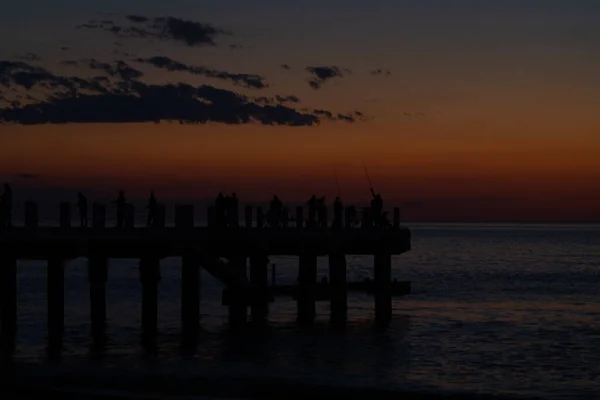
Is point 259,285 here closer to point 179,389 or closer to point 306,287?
point 306,287

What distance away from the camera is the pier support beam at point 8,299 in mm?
33531

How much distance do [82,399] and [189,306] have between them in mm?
11723

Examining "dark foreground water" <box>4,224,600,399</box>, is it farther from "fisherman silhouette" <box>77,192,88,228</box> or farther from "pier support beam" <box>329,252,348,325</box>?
"fisherman silhouette" <box>77,192,88,228</box>

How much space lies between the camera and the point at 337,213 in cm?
3753

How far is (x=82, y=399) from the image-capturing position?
71.3 feet

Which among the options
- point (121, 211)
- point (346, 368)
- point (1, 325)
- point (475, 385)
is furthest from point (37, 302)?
point (475, 385)

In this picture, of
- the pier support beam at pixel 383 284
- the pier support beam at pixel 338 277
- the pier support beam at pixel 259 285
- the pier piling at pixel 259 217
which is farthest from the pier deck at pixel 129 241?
the pier support beam at pixel 383 284

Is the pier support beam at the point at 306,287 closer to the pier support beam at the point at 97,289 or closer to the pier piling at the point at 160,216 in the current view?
the pier piling at the point at 160,216

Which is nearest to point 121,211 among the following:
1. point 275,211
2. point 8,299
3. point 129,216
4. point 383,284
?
point 129,216

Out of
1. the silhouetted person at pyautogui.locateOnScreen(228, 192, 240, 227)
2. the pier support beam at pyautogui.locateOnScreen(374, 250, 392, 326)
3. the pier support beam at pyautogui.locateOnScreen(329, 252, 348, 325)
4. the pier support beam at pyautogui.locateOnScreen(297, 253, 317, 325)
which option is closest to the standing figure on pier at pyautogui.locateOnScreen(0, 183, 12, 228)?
the silhouetted person at pyautogui.locateOnScreen(228, 192, 240, 227)

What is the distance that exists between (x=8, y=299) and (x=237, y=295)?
7.99 meters

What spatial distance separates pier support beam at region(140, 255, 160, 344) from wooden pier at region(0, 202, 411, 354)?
0.10 feet

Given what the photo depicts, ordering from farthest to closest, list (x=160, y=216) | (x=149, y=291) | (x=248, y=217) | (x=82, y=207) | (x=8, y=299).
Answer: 1. (x=248, y=217)
2. (x=82, y=207)
3. (x=8, y=299)
4. (x=149, y=291)
5. (x=160, y=216)

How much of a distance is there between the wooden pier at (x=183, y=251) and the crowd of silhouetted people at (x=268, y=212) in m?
0.28
